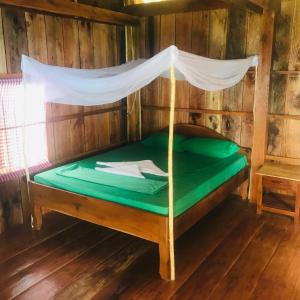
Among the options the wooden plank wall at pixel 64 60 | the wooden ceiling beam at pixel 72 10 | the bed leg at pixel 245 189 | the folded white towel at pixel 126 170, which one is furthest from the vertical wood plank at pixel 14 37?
the bed leg at pixel 245 189

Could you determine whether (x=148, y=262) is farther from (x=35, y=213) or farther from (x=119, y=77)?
(x=119, y=77)

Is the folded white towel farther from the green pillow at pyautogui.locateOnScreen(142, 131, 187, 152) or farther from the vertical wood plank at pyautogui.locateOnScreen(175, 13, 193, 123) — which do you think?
the vertical wood plank at pyautogui.locateOnScreen(175, 13, 193, 123)

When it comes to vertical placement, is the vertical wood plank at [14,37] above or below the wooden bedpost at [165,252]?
above

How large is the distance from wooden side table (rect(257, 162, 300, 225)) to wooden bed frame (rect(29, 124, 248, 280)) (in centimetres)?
35

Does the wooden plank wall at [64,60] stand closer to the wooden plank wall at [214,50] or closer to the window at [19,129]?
the window at [19,129]

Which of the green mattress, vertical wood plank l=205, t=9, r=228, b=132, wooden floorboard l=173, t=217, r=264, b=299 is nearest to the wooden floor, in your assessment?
wooden floorboard l=173, t=217, r=264, b=299

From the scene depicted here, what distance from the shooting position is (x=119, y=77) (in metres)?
2.72

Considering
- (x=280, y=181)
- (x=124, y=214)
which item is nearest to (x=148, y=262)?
(x=124, y=214)

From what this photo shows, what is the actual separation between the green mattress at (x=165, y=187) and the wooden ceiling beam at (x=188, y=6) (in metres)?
1.66

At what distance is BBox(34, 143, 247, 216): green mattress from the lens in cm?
280

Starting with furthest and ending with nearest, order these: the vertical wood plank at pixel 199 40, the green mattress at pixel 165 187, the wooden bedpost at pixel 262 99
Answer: the vertical wood plank at pixel 199 40, the wooden bedpost at pixel 262 99, the green mattress at pixel 165 187

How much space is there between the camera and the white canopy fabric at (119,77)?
252 centimetres

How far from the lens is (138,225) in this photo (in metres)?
2.79

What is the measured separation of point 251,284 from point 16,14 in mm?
3155
